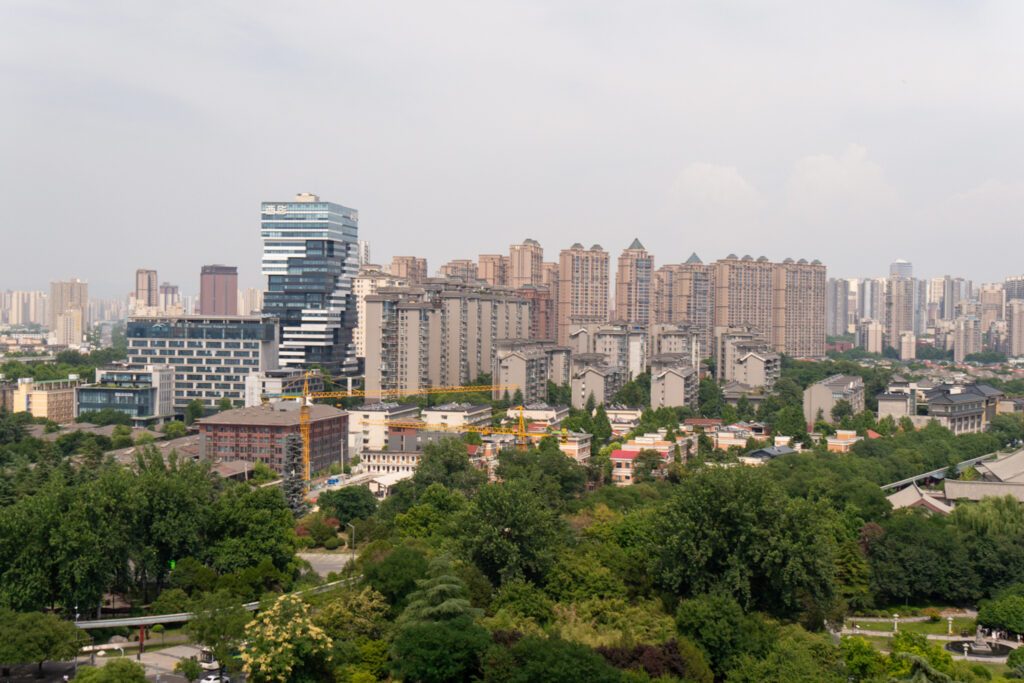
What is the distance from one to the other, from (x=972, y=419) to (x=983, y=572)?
14441 mm

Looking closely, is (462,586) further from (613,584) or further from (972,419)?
(972,419)

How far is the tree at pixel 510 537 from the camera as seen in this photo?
30.5 feet

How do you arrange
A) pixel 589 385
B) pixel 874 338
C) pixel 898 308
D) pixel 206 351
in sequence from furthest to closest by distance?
pixel 898 308, pixel 874 338, pixel 589 385, pixel 206 351

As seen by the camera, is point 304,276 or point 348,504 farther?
point 304,276

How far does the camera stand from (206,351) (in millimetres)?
25547

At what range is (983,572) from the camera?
10914mm

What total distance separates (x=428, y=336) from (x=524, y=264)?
36.7ft

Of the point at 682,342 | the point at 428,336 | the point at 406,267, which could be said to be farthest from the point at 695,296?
the point at 428,336

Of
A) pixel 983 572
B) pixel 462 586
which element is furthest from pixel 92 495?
pixel 983 572

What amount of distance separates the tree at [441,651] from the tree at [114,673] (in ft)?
6.67

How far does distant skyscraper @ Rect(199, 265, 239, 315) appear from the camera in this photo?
160 ft

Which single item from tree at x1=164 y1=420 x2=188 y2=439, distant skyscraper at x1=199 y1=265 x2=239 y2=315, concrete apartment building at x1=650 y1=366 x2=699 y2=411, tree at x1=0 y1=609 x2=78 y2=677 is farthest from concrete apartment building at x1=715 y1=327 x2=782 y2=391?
distant skyscraper at x1=199 y1=265 x2=239 y2=315

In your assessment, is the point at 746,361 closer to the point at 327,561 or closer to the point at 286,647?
the point at 327,561

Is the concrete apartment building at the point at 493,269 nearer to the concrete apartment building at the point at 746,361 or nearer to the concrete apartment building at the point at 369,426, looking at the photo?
the concrete apartment building at the point at 746,361
